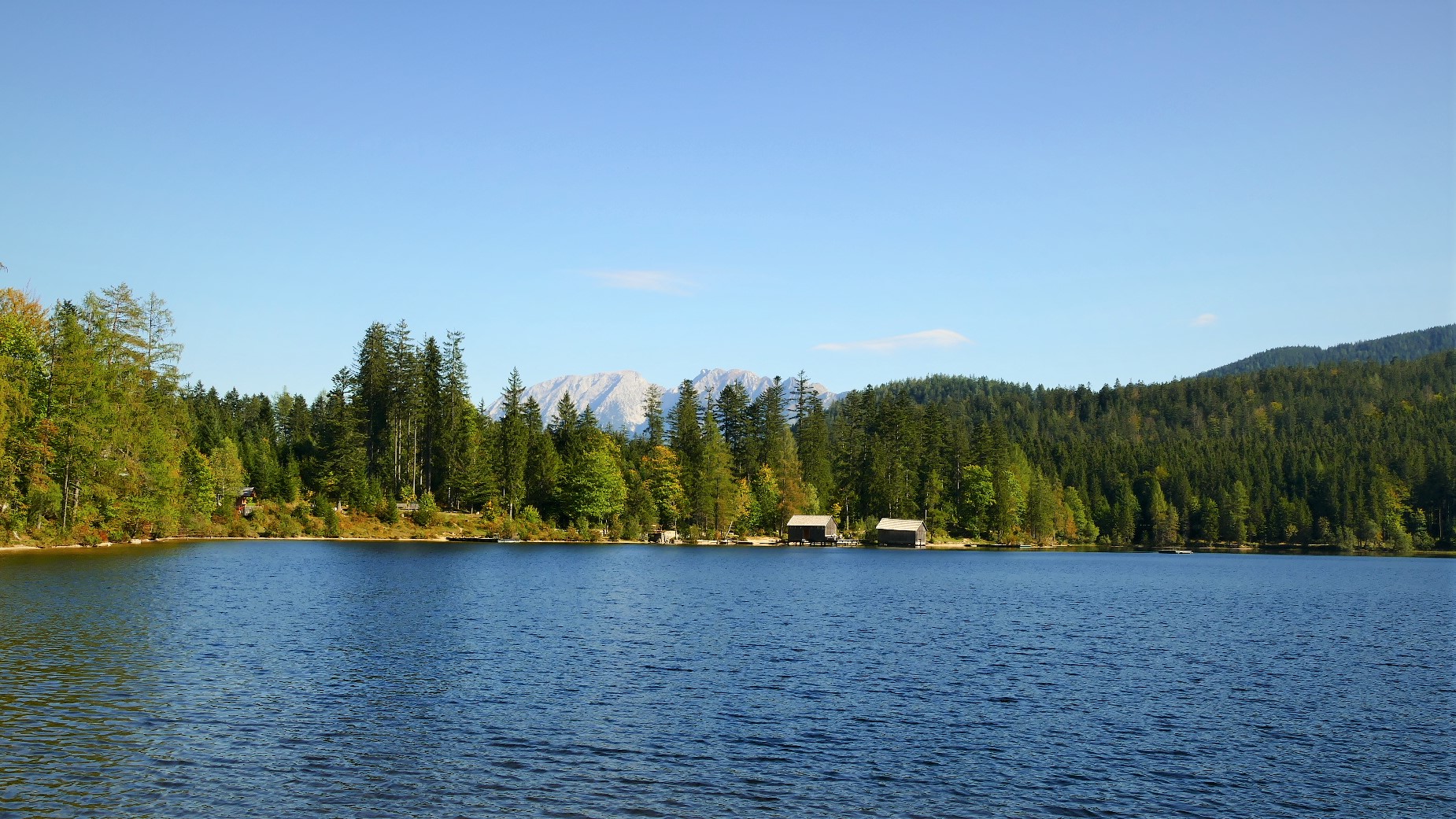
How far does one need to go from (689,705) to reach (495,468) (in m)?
111

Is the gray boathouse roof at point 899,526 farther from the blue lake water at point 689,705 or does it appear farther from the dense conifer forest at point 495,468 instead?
the blue lake water at point 689,705

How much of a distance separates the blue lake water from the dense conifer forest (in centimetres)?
3103

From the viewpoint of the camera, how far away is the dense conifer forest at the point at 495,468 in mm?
85500

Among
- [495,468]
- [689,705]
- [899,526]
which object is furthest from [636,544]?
[689,705]

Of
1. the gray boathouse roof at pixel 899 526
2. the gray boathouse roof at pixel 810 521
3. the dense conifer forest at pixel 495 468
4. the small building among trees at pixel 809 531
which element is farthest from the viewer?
the gray boathouse roof at pixel 899 526

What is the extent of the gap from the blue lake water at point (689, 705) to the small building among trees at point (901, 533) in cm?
8663

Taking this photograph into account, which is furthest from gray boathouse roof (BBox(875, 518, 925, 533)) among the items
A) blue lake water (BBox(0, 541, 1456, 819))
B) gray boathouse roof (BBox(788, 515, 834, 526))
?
blue lake water (BBox(0, 541, 1456, 819))

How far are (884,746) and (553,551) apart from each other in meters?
90.5

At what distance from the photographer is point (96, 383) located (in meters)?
86.2

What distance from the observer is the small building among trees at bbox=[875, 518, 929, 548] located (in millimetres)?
148250

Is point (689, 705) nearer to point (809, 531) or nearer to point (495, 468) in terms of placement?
point (495, 468)

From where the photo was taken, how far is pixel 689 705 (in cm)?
2847

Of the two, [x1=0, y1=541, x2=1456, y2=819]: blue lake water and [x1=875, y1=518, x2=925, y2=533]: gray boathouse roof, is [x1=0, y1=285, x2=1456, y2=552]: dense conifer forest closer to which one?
[x1=875, y1=518, x2=925, y2=533]: gray boathouse roof

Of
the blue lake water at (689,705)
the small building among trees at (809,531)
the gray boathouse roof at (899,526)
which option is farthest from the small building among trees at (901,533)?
the blue lake water at (689,705)
